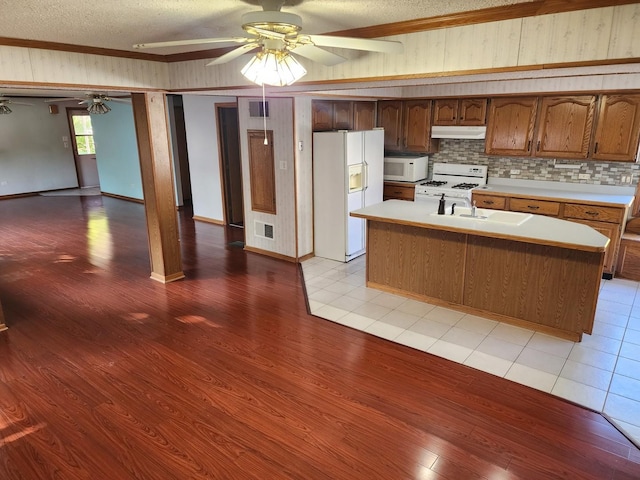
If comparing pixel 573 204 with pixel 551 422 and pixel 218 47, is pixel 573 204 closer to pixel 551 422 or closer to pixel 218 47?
pixel 551 422

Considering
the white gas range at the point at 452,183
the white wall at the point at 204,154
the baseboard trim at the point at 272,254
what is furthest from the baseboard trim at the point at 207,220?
the white gas range at the point at 452,183

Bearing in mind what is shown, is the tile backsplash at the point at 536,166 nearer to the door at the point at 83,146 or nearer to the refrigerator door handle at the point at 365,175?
the refrigerator door handle at the point at 365,175

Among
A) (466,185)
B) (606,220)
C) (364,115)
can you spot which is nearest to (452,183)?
(466,185)

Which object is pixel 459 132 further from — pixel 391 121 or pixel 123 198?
pixel 123 198

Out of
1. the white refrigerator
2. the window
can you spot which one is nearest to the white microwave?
the white refrigerator

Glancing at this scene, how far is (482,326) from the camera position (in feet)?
12.6

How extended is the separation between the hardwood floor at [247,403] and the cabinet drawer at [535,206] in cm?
278

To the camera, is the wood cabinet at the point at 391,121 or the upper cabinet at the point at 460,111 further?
the wood cabinet at the point at 391,121

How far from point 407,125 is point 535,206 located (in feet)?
7.10

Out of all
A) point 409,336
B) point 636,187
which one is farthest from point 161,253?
point 636,187

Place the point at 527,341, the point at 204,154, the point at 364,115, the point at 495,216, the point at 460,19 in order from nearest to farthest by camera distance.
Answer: the point at 460,19 → the point at 527,341 → the point at 495,216 → the point at 364,115 → the point at 204,154

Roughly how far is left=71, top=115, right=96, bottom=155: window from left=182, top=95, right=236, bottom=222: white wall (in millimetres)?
4940

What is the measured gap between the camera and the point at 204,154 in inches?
289

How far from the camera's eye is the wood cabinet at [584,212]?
467 cm
